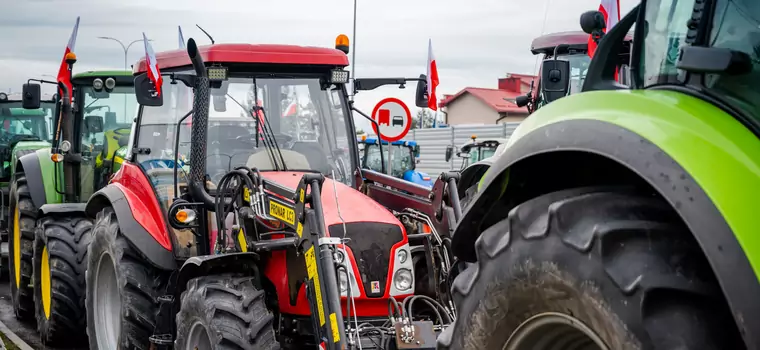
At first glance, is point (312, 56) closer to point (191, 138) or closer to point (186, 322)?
point (191, 138)

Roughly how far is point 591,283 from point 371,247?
322 cm

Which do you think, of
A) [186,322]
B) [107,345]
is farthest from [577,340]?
[107,345]

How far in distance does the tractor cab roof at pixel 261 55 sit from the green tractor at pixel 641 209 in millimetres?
3684

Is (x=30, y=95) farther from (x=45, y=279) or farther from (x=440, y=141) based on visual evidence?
(x=440, y=141)

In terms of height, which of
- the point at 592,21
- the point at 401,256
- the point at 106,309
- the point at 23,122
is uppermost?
the point at 592,21

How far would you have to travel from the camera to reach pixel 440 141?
28.0 metres

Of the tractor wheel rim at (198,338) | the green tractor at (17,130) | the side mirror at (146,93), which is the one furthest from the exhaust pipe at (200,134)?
the green tractor at (17,130)

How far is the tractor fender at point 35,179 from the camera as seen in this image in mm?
10117

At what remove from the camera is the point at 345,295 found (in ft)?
16.5

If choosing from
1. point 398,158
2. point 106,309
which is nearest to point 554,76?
point 106,309

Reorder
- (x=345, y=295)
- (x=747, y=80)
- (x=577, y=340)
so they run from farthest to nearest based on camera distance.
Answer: (x=345, y=295) < (x=577, y=340) < (x=747, y=80)

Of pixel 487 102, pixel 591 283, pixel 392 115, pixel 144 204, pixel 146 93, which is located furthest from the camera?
pixel 487 102

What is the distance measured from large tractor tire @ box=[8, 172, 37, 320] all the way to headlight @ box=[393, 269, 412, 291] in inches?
233

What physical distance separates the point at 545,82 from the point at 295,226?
8.87 ft
